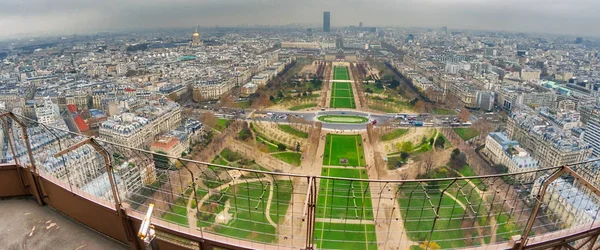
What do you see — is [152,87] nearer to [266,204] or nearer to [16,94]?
[16,94]

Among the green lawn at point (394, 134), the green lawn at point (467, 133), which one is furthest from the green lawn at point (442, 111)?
the green lawn at point (394, 134)

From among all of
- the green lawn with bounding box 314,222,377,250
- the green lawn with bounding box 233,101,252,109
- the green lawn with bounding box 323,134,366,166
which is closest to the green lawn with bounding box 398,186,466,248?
the green lawn with bounding box 314,222,377,250

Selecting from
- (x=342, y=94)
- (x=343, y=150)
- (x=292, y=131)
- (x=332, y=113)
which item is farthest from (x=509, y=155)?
(x=342, y=94)

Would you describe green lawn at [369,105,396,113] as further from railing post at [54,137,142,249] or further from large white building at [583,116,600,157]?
railing post at [54,137,142,249]

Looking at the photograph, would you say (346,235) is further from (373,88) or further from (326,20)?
(326,20)

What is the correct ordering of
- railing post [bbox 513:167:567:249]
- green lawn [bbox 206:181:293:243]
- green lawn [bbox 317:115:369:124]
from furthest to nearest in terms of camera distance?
green lawn [bbox 317:115:369:124]
green lawn [bbox 206:181:293:243]
railing post [bbox 513:167:567:249]

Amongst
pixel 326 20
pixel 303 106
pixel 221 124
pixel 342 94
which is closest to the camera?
pixel 221 124
